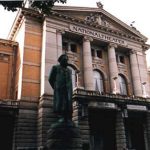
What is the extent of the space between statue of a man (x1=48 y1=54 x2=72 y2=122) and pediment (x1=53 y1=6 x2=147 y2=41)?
641 inches

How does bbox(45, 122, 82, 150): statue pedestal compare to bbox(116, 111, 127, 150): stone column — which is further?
bbox(116, 111, 127, 150): stone column

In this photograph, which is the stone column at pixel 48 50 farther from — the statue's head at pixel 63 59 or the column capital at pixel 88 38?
the statue's head at pixel 63 59

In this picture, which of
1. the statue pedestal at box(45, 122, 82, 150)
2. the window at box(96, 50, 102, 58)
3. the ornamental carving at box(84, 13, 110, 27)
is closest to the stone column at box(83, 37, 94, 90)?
the window at box(96, 50, 102, 58)

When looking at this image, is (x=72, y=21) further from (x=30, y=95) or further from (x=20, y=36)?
(x=30, y=95)

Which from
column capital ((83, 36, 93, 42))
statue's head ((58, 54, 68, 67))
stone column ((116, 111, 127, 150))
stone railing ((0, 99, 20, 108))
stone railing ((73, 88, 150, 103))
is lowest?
stone column ((116, 111, 127, 150))

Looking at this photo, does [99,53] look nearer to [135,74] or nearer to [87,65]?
[87,65]

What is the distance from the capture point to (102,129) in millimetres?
22484

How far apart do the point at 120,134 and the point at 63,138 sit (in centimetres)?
1348

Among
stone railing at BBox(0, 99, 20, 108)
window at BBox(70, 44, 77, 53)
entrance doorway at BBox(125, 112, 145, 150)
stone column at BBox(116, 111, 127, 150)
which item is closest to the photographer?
stone railing at BBox(0, 99, 20, 108)

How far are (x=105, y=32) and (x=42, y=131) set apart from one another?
1345 centimetres

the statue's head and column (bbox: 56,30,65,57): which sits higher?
column (bbox: 56,30,65,57)

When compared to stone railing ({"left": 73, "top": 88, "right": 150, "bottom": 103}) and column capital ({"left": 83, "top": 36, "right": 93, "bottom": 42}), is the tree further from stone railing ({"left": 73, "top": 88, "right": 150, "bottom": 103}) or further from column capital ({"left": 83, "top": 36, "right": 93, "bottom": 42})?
column capital ({"left": 83, "top": 36, "right": 93, "bottom": 42})

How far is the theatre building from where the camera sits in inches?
763

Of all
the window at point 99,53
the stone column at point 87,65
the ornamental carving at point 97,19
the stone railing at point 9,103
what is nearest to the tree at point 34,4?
the stone railing at point 9,103
